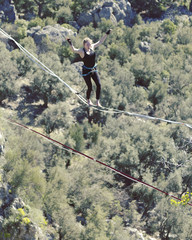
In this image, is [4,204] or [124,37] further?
[124,37]

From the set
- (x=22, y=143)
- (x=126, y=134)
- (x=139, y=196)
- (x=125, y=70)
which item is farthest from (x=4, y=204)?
(x=125, y=70)

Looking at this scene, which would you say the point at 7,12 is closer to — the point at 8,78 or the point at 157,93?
the point at 8,78

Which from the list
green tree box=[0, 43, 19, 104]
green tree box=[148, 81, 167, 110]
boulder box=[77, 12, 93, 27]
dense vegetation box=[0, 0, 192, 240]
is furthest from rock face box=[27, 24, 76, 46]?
green tree box=[148, 81, 167, 110]

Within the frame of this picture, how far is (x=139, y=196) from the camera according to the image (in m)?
29.8

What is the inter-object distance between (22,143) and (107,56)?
108ft

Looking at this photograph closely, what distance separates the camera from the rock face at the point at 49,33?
178ft

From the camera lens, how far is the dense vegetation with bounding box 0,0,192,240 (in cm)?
2339

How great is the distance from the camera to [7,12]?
59.2 m

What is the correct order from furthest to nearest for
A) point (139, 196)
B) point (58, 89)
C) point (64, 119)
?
point (58, 89) < point (64, 119) < point (139, 196)

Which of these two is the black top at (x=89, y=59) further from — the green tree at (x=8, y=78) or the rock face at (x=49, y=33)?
the rock face at (x=49, y=33)

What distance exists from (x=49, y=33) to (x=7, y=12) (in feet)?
37.5

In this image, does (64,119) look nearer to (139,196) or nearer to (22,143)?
(22,143)

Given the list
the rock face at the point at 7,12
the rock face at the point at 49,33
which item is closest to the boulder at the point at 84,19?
the rock face at the point at 49,33

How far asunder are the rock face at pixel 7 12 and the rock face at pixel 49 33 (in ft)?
21.4
